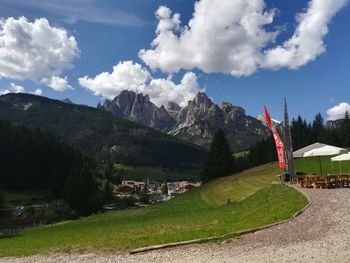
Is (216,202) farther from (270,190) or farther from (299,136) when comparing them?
(299,136)

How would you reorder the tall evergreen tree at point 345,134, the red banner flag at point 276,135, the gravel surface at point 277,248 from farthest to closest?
the tall evergreen tree at point 345,134
the red banner flag at point 276,135
the gravel surface at point 277,248

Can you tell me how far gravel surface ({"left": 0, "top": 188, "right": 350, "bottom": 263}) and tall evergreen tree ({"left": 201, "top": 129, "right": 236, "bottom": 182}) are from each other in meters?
65.5

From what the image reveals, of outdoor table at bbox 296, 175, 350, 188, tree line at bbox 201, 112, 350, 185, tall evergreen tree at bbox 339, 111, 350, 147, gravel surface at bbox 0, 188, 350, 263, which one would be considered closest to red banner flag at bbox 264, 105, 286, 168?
outdoor table at bbox 296, 175, 350, 188

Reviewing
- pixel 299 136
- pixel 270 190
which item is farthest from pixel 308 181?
pixel 299 136

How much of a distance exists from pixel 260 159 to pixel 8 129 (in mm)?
104424

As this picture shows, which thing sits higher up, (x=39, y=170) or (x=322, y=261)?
(x=39, y=170)

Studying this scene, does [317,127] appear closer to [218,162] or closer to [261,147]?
[261,147]

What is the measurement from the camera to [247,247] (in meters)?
16.2

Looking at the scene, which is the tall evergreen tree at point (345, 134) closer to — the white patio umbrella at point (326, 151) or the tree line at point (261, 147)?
the tree line at point (261, 147)

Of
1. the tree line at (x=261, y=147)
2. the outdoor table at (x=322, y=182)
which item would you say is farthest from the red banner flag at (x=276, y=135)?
the tree line at (x=261, y=147)

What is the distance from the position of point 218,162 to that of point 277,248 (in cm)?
7198

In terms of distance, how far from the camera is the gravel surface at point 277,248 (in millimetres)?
14398

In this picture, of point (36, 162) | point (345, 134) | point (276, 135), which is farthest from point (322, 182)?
point (36, 162)

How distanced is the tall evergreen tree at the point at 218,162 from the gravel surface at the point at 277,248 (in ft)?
215
